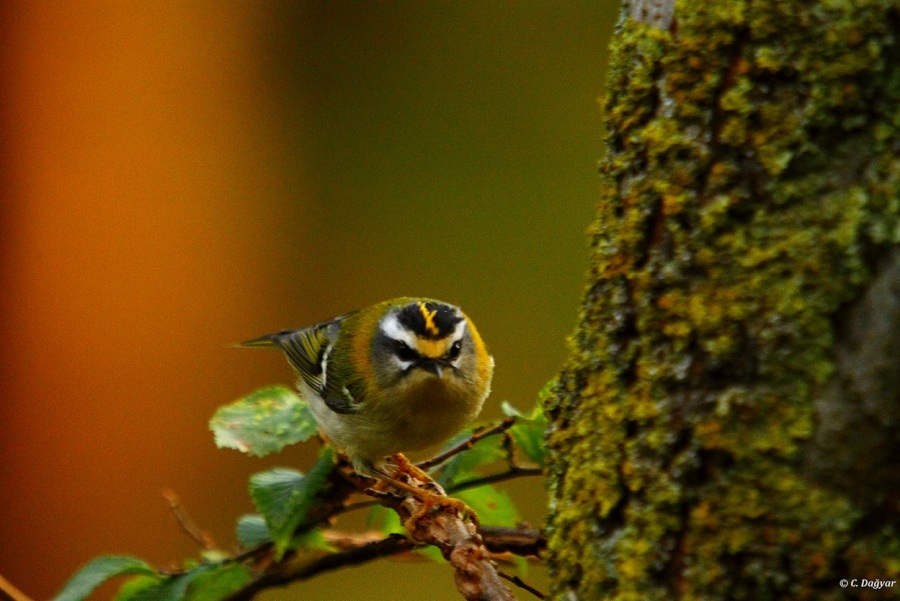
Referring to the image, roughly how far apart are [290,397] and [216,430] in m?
0.17

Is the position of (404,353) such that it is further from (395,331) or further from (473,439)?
(473,439)

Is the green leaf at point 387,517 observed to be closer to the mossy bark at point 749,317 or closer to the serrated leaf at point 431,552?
the serrated leaf at point 431,552

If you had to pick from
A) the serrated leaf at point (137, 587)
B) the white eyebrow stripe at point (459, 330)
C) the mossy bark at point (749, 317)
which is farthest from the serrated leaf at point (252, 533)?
the white eyebrow stripe at point (459, 330)

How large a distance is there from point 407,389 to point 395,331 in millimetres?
171

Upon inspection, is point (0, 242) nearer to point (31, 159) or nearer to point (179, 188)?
point (31, 159)

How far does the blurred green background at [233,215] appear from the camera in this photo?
167 inches

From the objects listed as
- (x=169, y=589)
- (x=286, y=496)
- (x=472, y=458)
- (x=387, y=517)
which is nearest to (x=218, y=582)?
(x=169, y=589)

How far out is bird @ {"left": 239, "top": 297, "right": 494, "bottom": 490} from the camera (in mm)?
2375

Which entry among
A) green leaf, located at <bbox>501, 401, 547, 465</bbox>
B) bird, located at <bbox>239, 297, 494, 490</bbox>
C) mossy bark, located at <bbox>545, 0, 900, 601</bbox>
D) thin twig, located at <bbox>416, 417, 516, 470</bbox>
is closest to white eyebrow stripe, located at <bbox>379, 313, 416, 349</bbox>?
bird, located at <bbox>239, 297, 494, 490</bbox>

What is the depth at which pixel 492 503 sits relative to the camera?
1.69 m

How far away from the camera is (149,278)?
182 inches

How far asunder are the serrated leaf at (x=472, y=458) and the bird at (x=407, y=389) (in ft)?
2.01

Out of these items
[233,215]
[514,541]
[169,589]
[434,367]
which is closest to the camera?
[514,541]

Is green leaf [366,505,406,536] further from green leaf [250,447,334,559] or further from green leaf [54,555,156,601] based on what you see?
green leaf [54,555,156,601]
